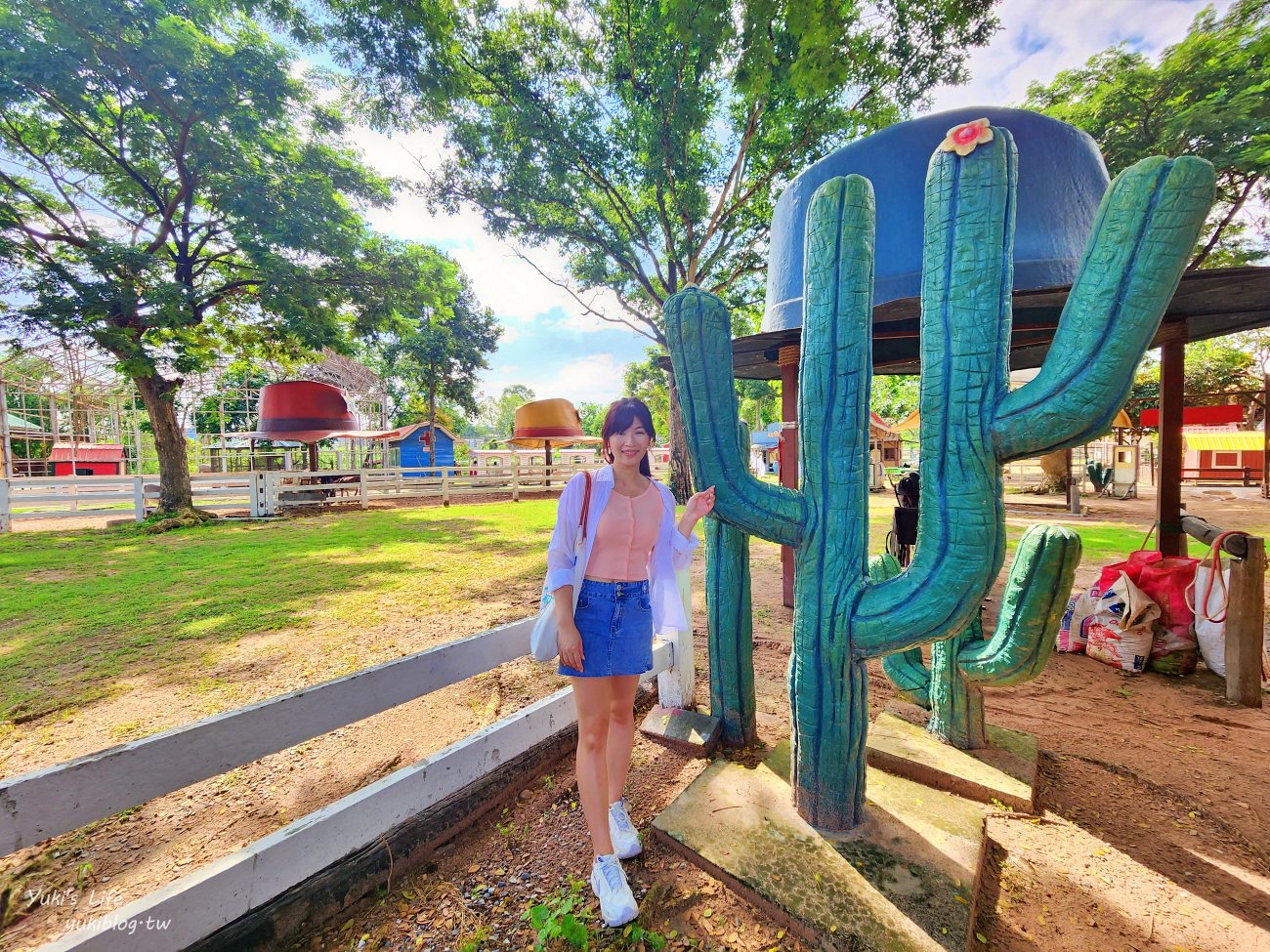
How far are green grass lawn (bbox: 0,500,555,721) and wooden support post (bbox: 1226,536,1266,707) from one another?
17.6 ft

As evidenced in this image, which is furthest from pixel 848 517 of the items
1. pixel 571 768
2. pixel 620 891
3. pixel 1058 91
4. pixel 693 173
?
pixel 1058 91

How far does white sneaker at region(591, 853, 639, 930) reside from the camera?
1.44 m

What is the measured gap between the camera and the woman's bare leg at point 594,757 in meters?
1.57

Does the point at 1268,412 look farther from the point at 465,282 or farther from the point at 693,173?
the point at 465,282

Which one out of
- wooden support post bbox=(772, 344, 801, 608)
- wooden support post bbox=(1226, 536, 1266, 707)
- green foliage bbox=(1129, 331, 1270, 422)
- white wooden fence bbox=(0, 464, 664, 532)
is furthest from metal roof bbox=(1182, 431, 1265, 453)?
white wooden fence bbox=(0, 464, 664, 532)

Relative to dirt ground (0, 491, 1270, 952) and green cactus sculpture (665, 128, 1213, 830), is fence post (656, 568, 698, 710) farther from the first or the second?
green cactus sculpture (665, 128, 1213, 830)

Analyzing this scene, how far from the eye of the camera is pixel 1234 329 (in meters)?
3.79

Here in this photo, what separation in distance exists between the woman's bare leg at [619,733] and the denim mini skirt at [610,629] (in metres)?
0.15

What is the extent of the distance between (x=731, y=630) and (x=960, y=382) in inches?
55.8

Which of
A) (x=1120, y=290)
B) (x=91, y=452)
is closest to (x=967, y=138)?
(x=1120, y=290)

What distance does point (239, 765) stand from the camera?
1.32m

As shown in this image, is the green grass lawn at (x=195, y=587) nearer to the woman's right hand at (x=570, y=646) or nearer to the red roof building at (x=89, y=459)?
the woman's right hand at (x=570, y=646)

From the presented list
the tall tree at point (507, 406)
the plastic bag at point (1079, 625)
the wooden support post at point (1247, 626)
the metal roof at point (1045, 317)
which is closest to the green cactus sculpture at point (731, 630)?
the metal roof at point (1045, 317)

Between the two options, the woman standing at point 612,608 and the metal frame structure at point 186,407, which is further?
the metal frame structure at point 186,407
